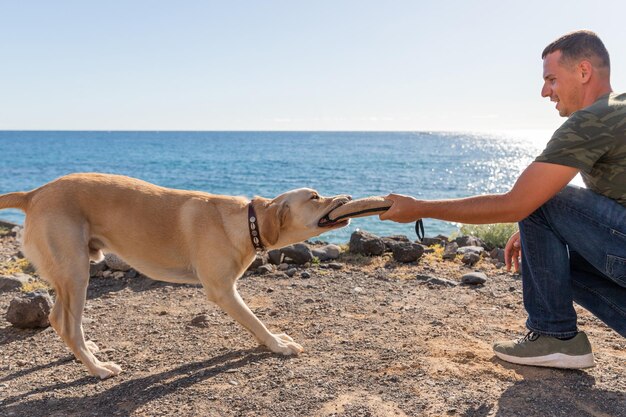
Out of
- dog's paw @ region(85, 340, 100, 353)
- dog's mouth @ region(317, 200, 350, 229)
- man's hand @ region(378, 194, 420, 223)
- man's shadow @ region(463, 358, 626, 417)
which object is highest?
man's hand @ region(378, 194, 420, 223)

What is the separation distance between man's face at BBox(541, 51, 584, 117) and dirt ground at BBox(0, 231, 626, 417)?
6.05ft

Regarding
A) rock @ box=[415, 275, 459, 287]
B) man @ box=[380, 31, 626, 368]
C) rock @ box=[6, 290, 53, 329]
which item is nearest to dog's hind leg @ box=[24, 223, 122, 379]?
rock @ box=[6, 290, 53, 329]

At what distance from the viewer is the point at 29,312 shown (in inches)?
201

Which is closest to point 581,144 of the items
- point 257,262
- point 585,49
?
point 585,49

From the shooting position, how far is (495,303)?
572 cm

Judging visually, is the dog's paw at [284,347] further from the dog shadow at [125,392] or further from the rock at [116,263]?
the rock at [116,263]

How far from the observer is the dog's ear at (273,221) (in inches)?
189

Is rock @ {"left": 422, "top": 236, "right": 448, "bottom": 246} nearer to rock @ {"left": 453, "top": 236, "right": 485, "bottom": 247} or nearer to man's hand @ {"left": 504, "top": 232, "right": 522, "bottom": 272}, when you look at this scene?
rock @ {"left": 453, "top": 236, "right": 485, "bottom": 247}

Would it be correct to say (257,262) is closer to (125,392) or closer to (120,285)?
(120,285)

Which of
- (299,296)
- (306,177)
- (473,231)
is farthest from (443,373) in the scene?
(306,177)

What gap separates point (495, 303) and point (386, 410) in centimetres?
274

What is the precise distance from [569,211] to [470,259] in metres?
3.95

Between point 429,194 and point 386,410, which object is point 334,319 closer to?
point 386,410

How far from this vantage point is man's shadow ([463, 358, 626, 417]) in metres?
3.32
